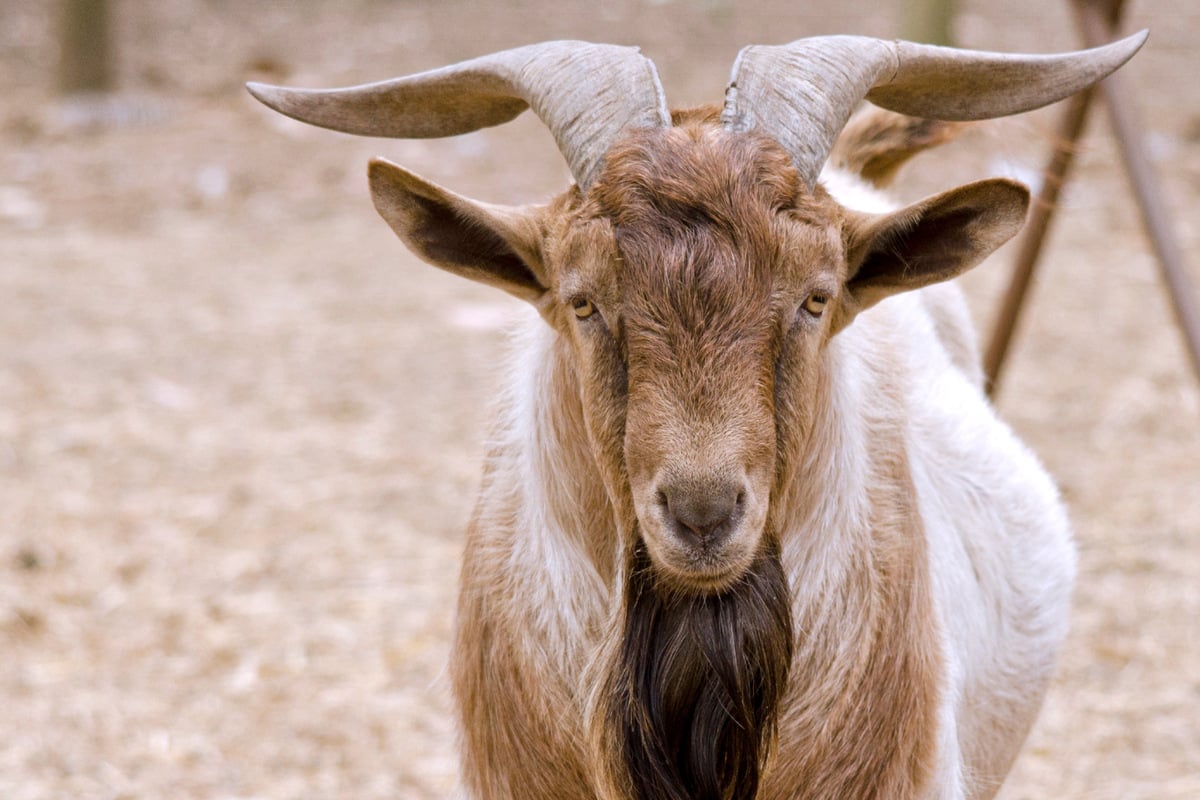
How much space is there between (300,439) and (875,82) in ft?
16.7

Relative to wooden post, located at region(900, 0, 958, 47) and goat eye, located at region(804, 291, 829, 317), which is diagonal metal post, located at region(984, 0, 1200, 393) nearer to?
goat eye, located at region(804, 291, 829, 317)

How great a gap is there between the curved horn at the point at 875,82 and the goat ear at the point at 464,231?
0.51 metres

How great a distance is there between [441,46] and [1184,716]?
1174cm

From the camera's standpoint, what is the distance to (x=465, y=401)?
8.12m

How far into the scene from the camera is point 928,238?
9.73 ft

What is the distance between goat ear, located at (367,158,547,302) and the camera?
2.88 metres

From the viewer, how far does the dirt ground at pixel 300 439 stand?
5070mm

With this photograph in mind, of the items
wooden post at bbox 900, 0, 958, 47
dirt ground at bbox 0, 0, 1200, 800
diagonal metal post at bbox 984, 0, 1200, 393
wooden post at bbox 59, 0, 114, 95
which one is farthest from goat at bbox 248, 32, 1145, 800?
wooden post at bbox 59, 0, 114, 95

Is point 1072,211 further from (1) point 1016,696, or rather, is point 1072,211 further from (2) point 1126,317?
(1) point 1016,696

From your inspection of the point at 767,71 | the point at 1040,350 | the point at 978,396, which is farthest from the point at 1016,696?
the point at 1040,350

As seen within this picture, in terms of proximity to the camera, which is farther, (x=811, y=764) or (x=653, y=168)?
(x=811, y=764)

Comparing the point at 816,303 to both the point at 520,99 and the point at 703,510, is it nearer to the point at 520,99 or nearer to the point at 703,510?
the point at 703,510

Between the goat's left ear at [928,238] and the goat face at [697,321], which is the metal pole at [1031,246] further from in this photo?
the goat face at [697,321]

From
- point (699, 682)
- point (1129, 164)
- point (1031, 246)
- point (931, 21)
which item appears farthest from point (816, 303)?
point (931, 21)
